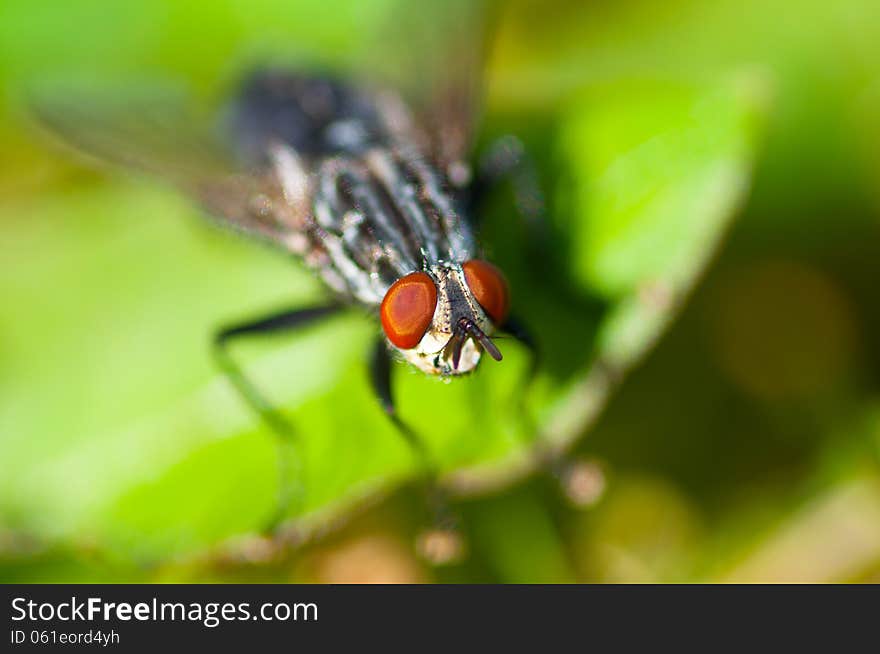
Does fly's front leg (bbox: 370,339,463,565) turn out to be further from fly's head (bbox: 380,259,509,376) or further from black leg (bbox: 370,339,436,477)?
fly's head (bbox: 380,259,509,376)

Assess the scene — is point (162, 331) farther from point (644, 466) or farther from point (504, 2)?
point (504, 2)

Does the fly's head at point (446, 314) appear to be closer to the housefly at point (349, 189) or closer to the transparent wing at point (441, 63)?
the housefly at point (349, 189)

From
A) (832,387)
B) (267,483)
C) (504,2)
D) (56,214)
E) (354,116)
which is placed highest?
(504,2)


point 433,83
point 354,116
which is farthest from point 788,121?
point 354,116

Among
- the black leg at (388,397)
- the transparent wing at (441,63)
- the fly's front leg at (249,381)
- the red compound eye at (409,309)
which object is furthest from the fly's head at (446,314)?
the transparent wing at (441,63)

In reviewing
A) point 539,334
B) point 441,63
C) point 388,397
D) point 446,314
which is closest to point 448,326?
point 446,314

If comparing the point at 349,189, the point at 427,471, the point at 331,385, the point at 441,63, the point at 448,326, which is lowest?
the point at 427,471

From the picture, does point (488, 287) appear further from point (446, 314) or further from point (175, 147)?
point (175, 147)
